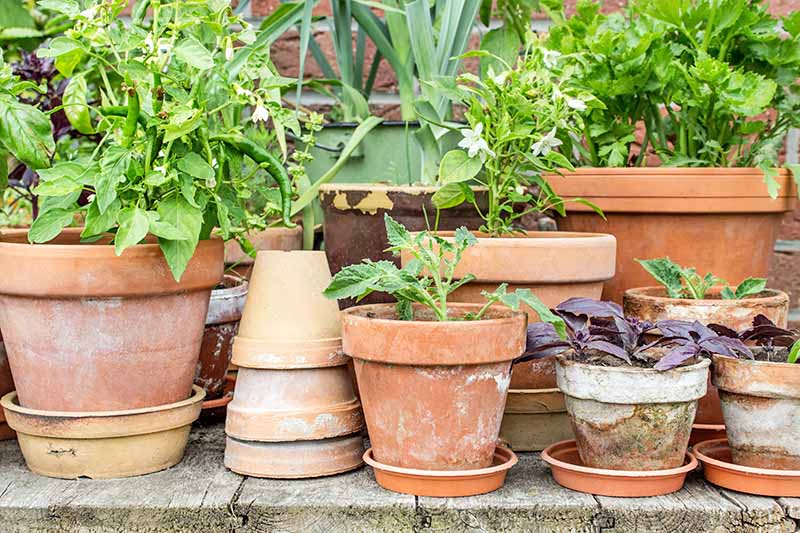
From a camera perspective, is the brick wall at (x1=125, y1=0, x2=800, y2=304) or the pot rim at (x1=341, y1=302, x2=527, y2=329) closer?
the pot rim at (x1=341, y1=302, x2=527, y2=329)

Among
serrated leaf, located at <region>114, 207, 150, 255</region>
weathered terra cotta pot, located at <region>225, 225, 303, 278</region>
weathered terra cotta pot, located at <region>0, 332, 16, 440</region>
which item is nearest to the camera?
serrated leaf, located at <region>114, 207, 150, 255</region>

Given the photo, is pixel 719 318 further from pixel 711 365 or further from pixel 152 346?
pixel 152 346

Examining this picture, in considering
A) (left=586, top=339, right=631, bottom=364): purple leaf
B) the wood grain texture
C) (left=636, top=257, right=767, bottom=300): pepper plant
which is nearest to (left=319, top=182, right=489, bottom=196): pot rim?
(left=636, top=257, right=767, bottom=300): pepper plant

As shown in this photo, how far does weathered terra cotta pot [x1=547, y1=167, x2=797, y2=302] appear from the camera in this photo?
157cm

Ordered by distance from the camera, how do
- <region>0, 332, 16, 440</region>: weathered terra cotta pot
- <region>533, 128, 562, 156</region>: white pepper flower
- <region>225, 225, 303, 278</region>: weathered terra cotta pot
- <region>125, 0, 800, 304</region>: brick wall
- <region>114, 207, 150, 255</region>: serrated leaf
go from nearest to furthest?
Answer: <region>114, 207, 150, 255</region>: serrated leaf, <region>533, 128, 562, 156</region>: white pepper flower, <region>0, 332, 16, 440</region>: weathered terra cotta pot, <region>225, 225, 303, 278</region>: weathered terra cotta pot, <region>125, 0, 800, 304</region>: brick wall

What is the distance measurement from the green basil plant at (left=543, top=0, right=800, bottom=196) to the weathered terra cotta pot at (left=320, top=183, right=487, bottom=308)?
0.29m

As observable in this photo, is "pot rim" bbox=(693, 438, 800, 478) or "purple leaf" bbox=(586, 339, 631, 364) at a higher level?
"purple leaf" bbox=(586, 339, 631, 364)

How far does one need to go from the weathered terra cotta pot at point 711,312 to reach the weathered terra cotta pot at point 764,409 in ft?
0.46

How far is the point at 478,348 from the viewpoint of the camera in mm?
1188

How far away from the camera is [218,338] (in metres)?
1.53

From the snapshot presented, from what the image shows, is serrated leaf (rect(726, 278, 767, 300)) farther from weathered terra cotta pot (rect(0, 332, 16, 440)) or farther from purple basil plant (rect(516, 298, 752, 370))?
weathered terra cotta pot (rect(0, 332, 16, 440))

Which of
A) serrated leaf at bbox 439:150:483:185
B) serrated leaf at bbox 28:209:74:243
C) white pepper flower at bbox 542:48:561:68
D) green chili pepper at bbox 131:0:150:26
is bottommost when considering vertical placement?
serrated leaf at bbox 28:209:74:243

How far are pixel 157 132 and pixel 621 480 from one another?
74 cm

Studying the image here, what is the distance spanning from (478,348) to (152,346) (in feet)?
1.47
